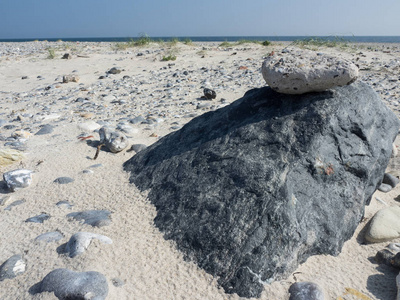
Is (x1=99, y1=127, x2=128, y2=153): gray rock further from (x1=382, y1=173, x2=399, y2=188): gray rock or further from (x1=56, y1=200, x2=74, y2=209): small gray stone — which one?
(x1=382, y1=173, x2=399, y2=188): gray rock

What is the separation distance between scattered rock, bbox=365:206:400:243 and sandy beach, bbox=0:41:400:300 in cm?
6

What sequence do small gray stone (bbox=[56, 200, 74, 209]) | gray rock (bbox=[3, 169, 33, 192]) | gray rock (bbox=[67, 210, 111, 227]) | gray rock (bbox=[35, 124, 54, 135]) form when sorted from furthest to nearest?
1. gray rock (bbox=[35, 124, 54, 135])
2. gray rock (bbox=[3, 169, 33, 192])
3. small gray stone (bbox=[56, 200, 74, 209])
4. gray rock (bbox=[67, 210, 111, 227])

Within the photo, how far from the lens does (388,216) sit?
8.85 feet

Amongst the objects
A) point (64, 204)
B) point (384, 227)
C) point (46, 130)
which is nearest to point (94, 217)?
A: point (64, 204)

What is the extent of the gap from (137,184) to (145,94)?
4.16 m

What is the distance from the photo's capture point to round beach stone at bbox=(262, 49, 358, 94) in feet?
8.18

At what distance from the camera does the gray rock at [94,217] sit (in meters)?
2.58

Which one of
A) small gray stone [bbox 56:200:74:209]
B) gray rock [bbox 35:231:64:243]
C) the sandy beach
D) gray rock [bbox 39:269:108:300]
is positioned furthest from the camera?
small gray stone [bbox 56:200:74:209]

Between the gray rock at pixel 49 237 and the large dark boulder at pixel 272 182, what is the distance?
71cm

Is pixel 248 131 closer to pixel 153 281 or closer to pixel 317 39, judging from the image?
pixel 153 281

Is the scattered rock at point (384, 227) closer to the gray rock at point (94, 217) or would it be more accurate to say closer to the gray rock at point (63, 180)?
the gray rock at point (94, 217)

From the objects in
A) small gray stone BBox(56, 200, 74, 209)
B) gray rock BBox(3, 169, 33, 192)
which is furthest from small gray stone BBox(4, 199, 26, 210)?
small gray stone BBox(56, 200, 74, 209)

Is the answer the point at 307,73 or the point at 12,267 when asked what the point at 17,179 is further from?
the point at 307,73

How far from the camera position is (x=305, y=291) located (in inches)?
78.1
